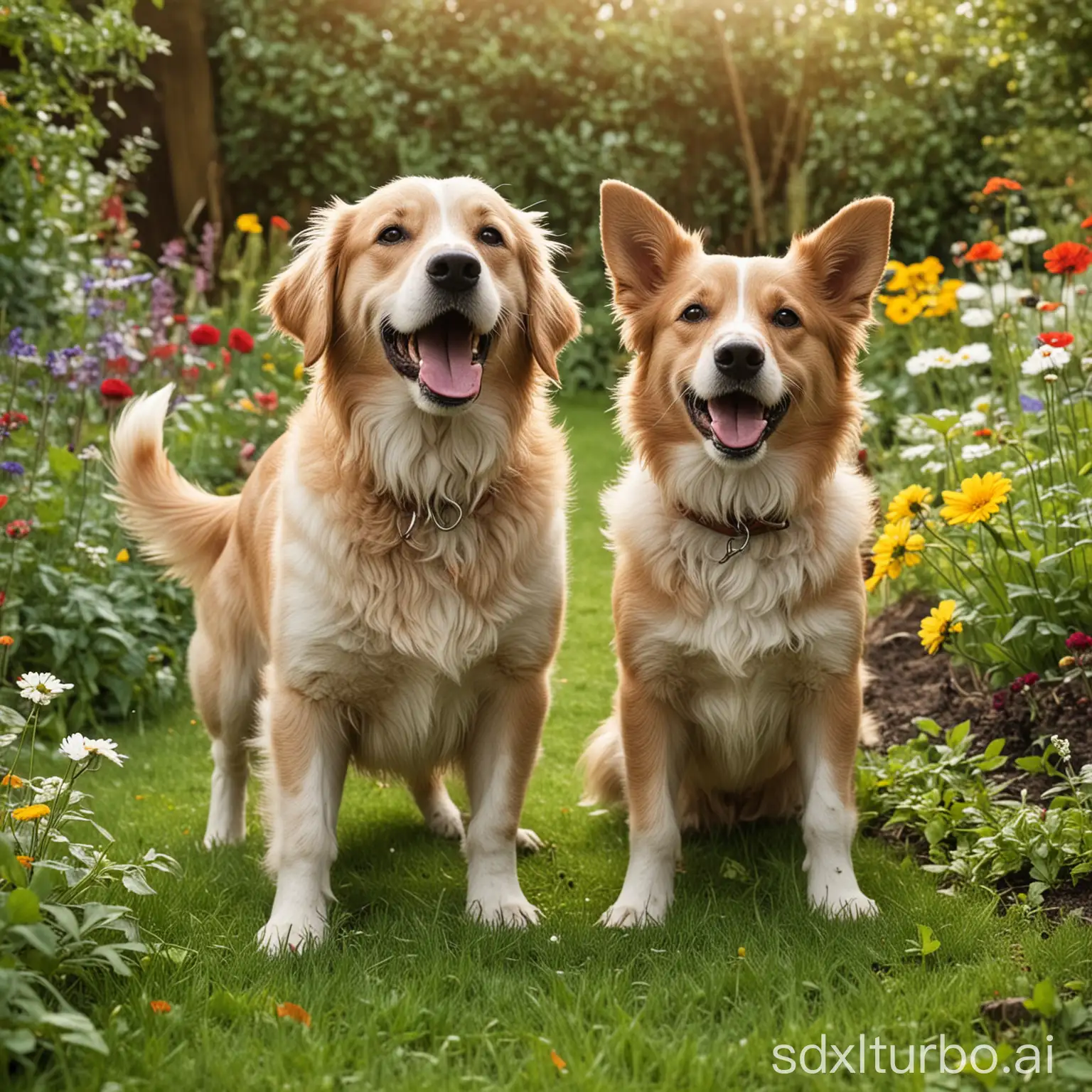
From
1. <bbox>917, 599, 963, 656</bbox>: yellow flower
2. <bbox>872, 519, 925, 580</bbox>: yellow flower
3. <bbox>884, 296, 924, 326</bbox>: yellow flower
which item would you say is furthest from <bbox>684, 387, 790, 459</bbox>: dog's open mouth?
<bbox>884, 296, 924, 326</bbox>: yellow flower

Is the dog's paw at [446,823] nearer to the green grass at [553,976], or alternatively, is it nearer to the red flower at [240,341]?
the green grass at [553,976]

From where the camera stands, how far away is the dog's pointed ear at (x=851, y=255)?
3111mm

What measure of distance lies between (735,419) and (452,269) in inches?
30.2

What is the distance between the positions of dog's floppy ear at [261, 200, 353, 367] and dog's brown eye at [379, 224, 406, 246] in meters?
0.13

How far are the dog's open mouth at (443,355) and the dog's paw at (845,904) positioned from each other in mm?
1419

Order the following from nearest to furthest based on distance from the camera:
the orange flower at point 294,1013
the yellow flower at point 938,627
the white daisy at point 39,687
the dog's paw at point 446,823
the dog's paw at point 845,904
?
the orange flower at point 294,1013, the white daisy at point 39,687, the dog's paw at point 845,904, the yellow flower at point 938,627, the dog's paw at point 446,823

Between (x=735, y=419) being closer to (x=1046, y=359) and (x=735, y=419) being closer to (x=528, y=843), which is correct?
(x=1046, y=359)

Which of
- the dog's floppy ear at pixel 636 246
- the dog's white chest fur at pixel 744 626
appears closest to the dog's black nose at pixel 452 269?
the dog's floppy ear at pixel 636 246

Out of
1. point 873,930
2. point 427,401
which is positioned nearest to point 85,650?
point 427,401

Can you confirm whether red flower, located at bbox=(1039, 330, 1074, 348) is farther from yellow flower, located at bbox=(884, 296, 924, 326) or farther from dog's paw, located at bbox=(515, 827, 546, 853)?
dog's paw, located at bbox=(515, 827, 546, 853)

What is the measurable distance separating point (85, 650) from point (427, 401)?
196cm

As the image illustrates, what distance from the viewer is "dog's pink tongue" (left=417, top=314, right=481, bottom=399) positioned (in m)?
2.89

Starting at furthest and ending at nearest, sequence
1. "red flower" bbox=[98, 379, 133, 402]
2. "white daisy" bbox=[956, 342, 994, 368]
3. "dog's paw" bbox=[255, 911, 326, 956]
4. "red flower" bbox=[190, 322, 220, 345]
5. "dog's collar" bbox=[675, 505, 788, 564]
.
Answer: "red flower" bbox=[190, 322, 220, 345] → "white daisy" bbox=[956, 342, 994, 368] → "red flower" bbox=[98, 379, 133, 402] → "dog's collar" bbox=[675, 505, 788, 564] → "dog's paw" bbox=[255, 911, 326, 956]

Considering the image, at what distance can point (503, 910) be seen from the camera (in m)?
2.97
